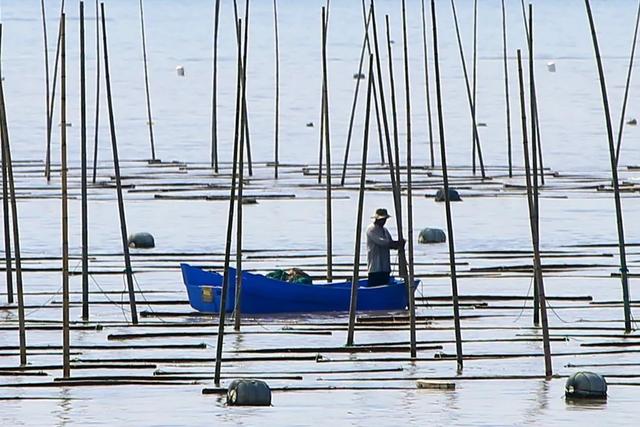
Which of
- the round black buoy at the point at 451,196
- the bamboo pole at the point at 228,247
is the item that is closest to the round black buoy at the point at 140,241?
the round black buoy at the point at 451,196

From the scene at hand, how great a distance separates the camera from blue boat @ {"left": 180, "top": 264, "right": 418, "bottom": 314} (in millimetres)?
17703

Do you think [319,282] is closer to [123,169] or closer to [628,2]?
[123,169]

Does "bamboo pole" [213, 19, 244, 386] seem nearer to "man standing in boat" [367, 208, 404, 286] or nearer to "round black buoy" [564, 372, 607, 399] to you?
"round black buoy" [564, 372, 607, 399]

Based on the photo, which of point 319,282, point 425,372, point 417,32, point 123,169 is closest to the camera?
point 425,372

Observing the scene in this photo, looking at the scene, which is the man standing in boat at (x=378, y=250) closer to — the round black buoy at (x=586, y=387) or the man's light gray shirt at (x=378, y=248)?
the man's light gray shirt at (x=378, y=248)

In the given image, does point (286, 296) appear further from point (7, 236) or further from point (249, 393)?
point (249, 393)

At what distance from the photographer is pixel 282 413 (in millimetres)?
12234

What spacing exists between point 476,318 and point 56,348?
3.97m

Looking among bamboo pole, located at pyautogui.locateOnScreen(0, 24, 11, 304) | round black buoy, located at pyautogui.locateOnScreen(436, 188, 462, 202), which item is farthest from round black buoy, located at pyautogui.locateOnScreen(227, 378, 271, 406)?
round black buoy, located at pyautogui.locateOnScreen(436, 188, 462, 202)

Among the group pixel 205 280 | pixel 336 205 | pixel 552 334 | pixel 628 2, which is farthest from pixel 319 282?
pixel 628 2

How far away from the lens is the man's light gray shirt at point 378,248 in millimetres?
18203

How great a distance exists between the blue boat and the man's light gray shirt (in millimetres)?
391

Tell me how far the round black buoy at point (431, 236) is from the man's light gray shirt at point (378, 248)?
6075 mm

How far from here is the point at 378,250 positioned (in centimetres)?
1831
